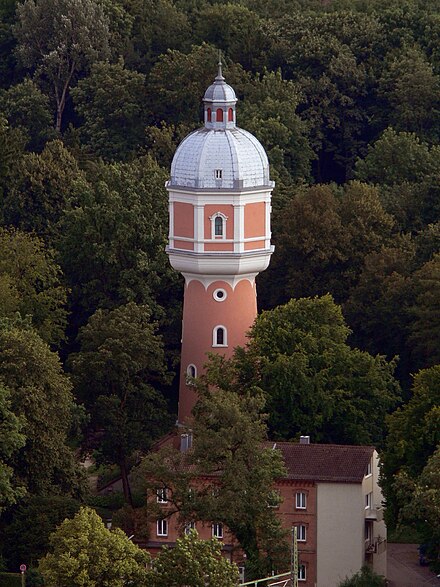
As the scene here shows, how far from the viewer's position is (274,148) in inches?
5433

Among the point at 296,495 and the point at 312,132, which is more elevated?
the point at 312,132

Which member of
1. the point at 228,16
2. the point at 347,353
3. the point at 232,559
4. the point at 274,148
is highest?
the point at 228,16

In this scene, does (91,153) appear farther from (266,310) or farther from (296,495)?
(296,495)

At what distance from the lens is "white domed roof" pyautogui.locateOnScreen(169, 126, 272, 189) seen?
11675cm

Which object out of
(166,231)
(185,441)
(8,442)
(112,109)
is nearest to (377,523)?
(185,441)

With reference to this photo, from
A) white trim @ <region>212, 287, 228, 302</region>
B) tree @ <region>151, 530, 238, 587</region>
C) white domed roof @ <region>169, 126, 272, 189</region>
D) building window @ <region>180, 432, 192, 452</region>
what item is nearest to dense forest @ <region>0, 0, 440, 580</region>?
white trim @ <region>212, 287, 228, 302</region>

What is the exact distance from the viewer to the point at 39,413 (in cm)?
10938

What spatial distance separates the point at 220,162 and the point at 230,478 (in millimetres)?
17015

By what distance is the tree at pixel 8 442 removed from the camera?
10675cm

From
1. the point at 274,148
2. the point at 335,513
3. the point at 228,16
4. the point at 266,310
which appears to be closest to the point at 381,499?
the point at 335,513

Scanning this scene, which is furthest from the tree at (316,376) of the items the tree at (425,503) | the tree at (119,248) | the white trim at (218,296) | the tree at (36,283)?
the tree at (36,283)

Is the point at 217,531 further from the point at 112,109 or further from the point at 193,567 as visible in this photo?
the point at 112,109

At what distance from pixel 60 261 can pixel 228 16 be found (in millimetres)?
27273

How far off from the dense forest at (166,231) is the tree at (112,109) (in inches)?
3.9
